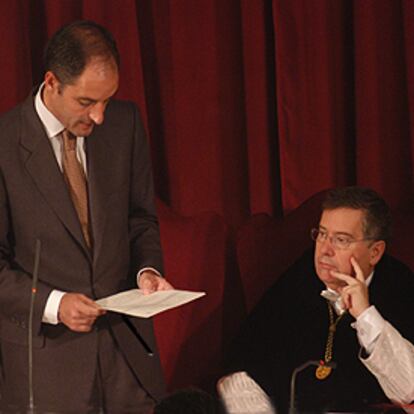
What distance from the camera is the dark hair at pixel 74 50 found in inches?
105

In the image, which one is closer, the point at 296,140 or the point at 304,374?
the point at 304,374

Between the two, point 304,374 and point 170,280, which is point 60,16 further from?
point 304,374

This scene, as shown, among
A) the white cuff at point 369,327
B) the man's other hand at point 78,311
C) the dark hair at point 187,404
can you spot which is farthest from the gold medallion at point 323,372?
the dark hair at point 187,404

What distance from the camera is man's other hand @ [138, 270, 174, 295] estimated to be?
2.78m

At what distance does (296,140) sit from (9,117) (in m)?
1.17

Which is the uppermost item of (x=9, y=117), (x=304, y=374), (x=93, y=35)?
(x=93, y=35)

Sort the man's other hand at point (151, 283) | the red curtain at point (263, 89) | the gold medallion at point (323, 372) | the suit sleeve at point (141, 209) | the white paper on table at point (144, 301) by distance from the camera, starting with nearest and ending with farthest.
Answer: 1. the white paper on table at point (144, 301)
2. the man's other hand at point (151, 283)
3. the suit sleeve at point (141, 209)
4. the gold medallion at point (323, 372)
5. the red curtain at point (263, 89)

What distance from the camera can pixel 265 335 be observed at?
11.0ft

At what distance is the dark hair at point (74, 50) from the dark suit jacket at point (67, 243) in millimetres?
150

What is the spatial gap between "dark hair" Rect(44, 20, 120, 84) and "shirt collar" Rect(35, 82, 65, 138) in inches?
4.3

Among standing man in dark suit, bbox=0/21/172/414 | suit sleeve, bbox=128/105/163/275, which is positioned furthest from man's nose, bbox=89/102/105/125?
suit sleeve, bbox=128/105/163/275

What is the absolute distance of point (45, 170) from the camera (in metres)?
2.73

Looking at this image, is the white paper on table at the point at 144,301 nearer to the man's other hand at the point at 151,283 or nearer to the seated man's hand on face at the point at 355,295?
the man's other hand at the point at 151,283

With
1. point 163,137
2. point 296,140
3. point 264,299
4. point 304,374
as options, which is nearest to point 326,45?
point 296,140
